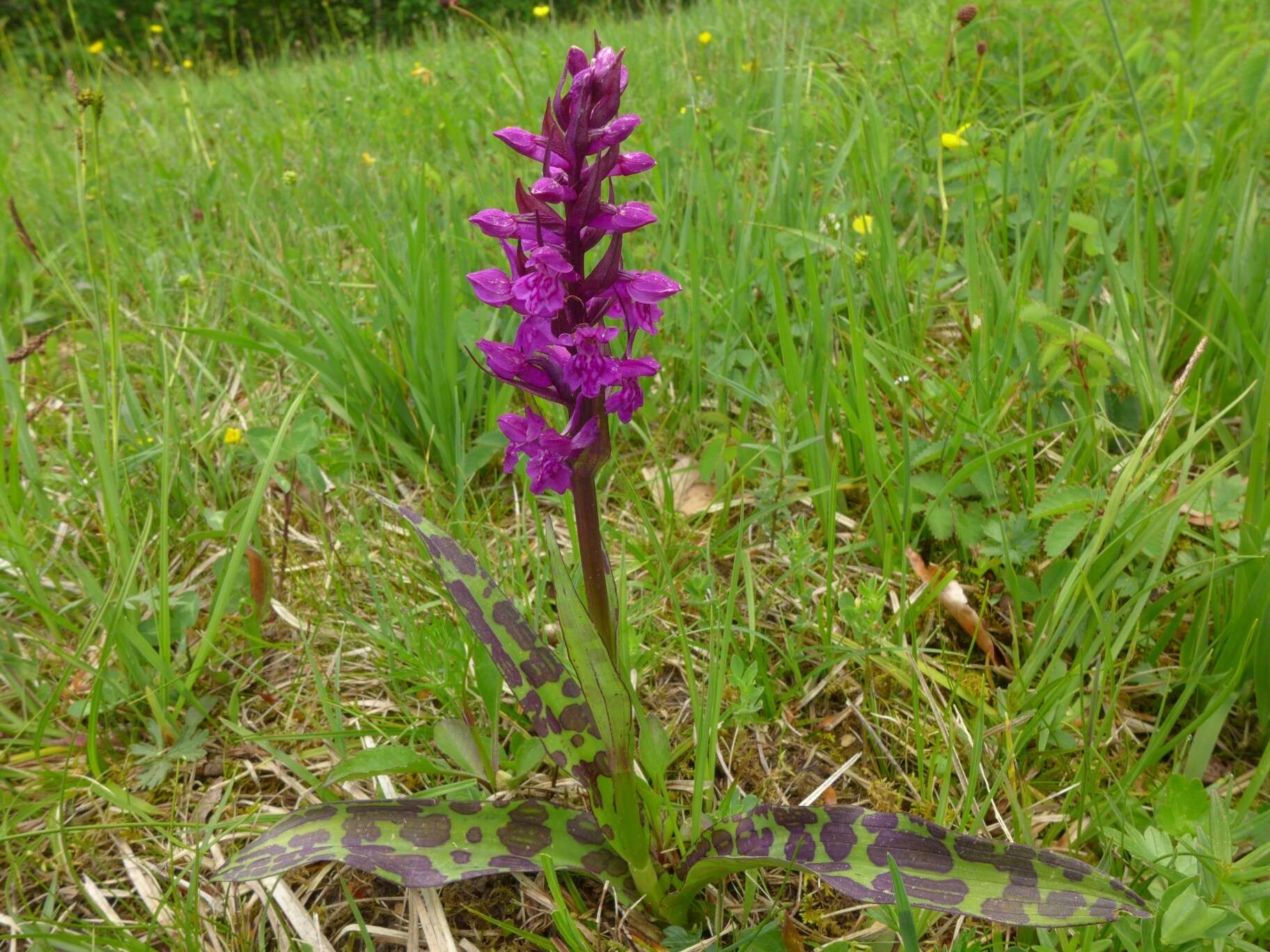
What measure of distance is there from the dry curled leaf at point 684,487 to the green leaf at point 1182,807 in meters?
1.32

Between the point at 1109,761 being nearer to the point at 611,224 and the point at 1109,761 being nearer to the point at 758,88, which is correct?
the point at 611,224

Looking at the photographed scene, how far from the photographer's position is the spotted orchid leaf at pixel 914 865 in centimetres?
128

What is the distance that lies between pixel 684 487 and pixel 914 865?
1.40 metres

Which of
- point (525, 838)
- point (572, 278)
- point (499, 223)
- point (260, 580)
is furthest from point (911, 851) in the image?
point (260, 580)

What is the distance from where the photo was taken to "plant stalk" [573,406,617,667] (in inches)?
57.2

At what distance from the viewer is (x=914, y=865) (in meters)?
1.39

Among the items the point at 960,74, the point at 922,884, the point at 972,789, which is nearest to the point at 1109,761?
the point at 972,789

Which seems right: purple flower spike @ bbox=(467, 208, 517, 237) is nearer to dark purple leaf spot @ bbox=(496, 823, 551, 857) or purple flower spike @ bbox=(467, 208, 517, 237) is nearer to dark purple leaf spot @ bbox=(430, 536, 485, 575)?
dark purple leaf spot @ bbox=(430, 536, 485, 575)

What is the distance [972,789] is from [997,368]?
1295mm

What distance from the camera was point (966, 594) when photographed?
83.6 inches

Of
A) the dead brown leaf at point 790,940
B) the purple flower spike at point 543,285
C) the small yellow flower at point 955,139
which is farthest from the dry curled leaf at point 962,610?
the small yellow flower at point 955,139

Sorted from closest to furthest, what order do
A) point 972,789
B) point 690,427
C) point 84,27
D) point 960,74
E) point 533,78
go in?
point 972,789
point 690,427
point 960,74
point 533,78
point 84,27

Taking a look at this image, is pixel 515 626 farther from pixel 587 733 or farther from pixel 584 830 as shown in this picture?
pixel 584 830

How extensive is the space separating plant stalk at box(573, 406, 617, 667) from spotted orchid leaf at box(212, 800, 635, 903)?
0.38m
